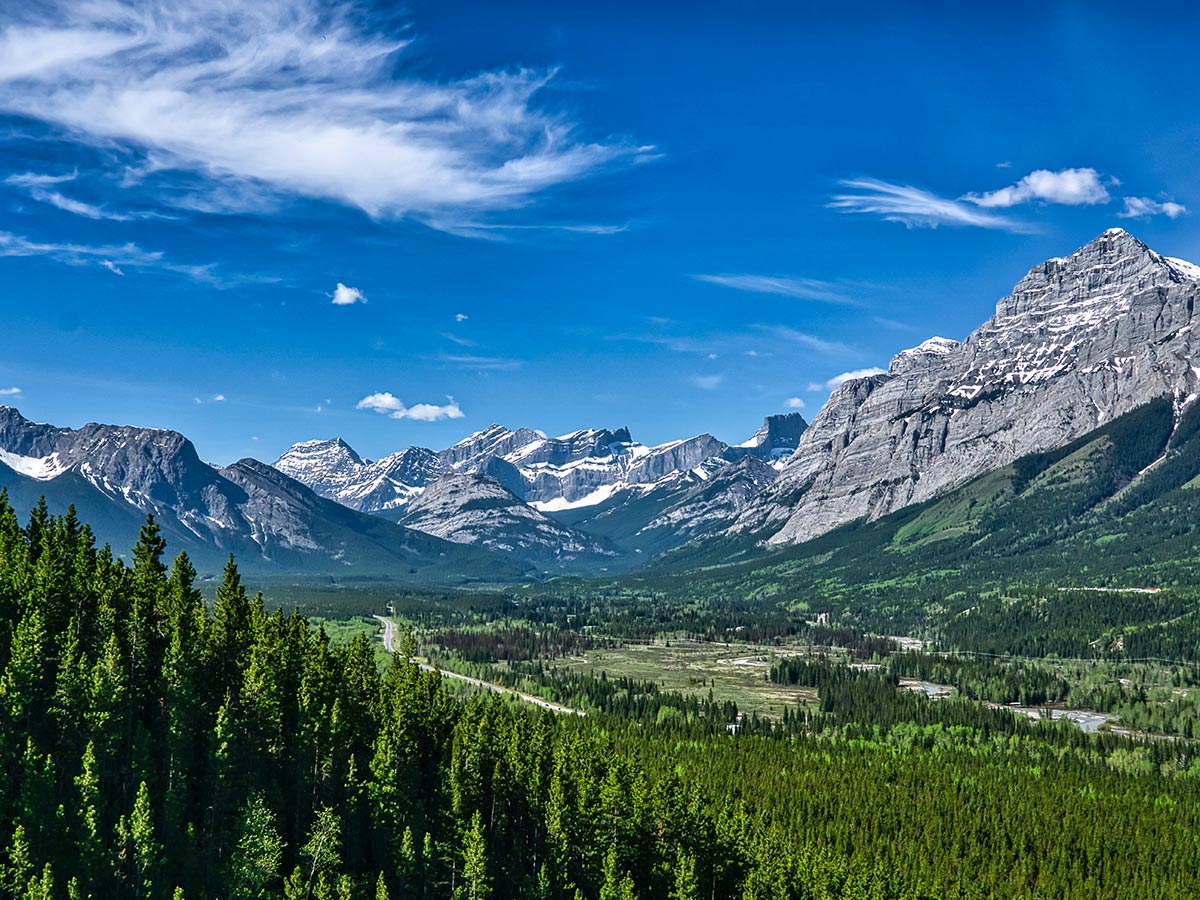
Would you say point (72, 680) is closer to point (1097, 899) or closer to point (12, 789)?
point (12, 789)

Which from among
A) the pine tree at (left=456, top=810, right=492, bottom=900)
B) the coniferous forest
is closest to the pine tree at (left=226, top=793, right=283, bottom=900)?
the coniferous forest

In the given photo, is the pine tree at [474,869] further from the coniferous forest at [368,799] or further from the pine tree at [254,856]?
the pine tree at [254,856]

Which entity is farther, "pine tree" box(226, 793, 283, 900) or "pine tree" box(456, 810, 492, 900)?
"pine tree" box(456, 810, 492, 900)

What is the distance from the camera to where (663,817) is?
362 feet

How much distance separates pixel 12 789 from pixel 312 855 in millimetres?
27475

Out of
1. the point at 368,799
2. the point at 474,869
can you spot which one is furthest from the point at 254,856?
the point at 474,869

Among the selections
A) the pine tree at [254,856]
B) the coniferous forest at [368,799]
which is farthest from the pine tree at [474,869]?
the pine tree at [254,856]

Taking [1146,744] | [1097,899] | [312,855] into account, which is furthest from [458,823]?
[1146,744]

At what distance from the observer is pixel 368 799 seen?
Result: 104 m

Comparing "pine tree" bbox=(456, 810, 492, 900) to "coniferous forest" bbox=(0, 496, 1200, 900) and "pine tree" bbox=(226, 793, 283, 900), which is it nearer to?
"coniferous forest" bbox=(0, 496, 1200, 900)

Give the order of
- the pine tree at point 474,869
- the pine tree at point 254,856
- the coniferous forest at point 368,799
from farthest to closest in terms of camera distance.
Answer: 1. the pine tree at point 474,869
2. the coniferous forest at point 368,799
3. the pine tree at point 254,856

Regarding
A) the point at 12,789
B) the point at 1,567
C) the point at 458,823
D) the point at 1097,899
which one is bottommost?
the point at 1097,899

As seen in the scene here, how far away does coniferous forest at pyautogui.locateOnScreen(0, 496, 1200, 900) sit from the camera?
277ft

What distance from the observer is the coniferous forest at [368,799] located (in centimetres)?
8456
